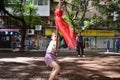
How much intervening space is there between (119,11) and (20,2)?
22.2 meters

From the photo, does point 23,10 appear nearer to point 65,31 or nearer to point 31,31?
point 31,31

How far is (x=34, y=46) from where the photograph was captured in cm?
5284

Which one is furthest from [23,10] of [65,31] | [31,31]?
[65,31]

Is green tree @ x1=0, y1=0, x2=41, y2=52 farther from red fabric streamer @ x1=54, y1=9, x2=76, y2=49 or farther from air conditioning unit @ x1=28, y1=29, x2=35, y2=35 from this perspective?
red fabric streamer @ x1=54, y1=9, x2=76, y2=49

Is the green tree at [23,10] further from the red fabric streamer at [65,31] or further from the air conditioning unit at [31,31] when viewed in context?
the red fabric streamer at [65,31]

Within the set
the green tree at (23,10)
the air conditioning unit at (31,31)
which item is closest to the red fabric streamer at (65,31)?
the green tree at (23,10)

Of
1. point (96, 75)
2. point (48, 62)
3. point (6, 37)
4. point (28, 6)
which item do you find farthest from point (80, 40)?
point (6, 37)

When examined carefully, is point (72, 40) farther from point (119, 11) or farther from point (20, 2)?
point (20, 2)

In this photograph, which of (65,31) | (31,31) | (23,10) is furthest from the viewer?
(31,31)

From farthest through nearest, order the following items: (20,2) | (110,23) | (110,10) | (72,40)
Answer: (20,2), (110,23), (110,10), (72,40)

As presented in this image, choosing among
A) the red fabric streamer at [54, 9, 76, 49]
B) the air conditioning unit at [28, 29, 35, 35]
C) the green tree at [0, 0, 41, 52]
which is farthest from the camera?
the air conditioning unit at [28, 29, 35, 35]

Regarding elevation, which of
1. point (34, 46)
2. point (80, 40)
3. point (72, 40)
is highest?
point (72, 40)

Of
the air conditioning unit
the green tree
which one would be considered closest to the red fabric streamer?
the green tree

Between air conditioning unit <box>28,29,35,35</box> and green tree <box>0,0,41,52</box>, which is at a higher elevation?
green tree <box>0,0,41,52</box>
